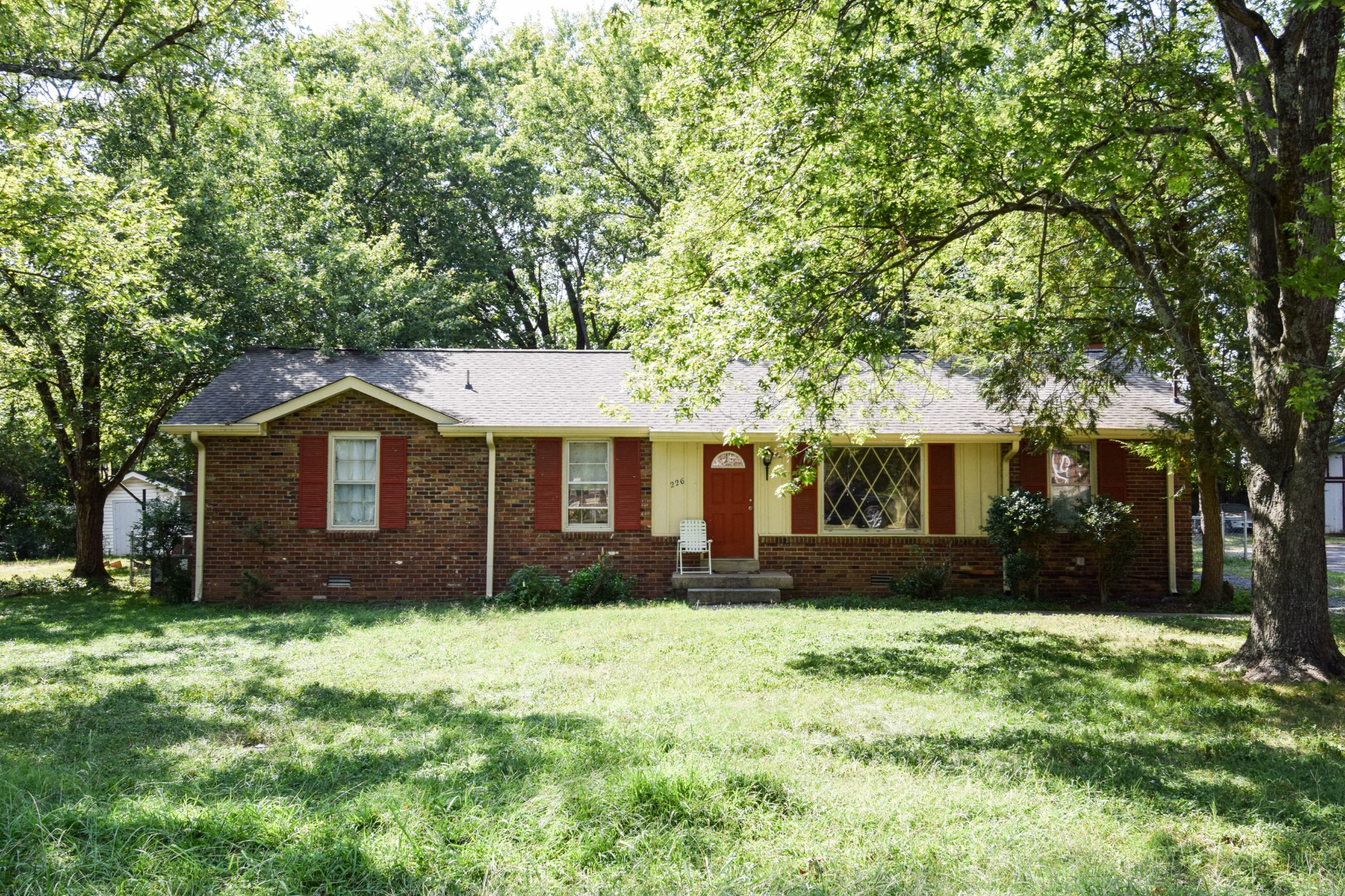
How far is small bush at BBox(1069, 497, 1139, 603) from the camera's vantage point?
42.1 ft

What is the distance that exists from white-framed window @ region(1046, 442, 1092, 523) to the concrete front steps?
463 cm

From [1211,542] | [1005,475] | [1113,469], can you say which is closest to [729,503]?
[1005,475]

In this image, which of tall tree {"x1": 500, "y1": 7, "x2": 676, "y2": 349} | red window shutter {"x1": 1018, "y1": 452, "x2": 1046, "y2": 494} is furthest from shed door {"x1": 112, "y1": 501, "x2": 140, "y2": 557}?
red window shutter {"x1": 1018, "y1": 452, "x2": 1046, "y2": 494}

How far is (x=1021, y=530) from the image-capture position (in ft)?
41.9

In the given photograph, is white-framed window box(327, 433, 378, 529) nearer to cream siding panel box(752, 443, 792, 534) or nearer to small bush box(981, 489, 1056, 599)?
cream siding panel box(752, 443, 792, 534)

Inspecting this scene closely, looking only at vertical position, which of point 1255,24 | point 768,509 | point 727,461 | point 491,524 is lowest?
point 491,524

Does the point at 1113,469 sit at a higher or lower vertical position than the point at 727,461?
lower

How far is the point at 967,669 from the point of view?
321 inches

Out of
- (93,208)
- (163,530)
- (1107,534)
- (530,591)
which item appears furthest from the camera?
(163,530)

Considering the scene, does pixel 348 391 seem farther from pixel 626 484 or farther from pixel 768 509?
pixel 768 509

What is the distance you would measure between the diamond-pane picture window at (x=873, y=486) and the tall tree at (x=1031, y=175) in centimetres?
501

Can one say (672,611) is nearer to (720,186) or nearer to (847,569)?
(847,569)

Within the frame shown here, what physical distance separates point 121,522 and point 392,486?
19.2 metres

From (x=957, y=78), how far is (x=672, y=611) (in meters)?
7.20
